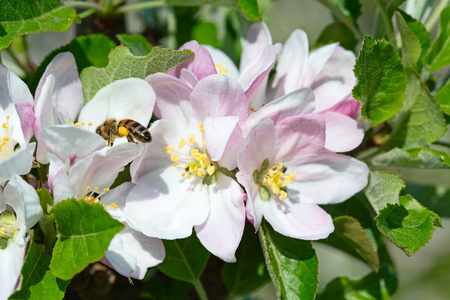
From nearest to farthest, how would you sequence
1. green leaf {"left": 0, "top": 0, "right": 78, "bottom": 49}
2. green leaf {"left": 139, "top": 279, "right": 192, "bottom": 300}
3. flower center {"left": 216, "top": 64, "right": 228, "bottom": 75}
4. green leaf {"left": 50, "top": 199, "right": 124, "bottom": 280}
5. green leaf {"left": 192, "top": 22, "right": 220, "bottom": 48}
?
green leaf {"left": 50, "top": 199, "right": 124, "bottom": 280}, green leaf {"left": 0, "top": 0, "right": 78, "bottom": 49}, flower center {"left": 216, "top": 64, "right": 228, "bottom": 75}, green leaf {"left": 139, "top": 279, "right": 192, "bottom": 300}, green leaf {"left": 192, "top": 22, "right": 220, "bottom": 48}

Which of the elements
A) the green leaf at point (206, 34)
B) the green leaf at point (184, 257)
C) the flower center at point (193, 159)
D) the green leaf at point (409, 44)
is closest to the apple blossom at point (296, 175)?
the flower center at point (193, 159)

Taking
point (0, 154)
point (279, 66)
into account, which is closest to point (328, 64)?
point (279, 66)

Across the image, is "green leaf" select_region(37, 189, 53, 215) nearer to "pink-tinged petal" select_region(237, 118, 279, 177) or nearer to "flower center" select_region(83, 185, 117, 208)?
"flower center" select_region(83, 185, 117, 208)

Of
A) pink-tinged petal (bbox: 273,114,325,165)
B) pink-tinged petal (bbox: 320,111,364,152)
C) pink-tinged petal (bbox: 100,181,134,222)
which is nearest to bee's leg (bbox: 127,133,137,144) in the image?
pink-tinged petal (bbox: 100,181,134,222)

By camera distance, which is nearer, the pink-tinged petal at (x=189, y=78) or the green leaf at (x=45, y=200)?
the green leaf at (x=45, y=200)

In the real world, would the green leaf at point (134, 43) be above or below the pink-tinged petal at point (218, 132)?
above

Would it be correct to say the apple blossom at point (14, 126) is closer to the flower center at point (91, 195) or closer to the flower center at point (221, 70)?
the flower center at point (91, 195)
